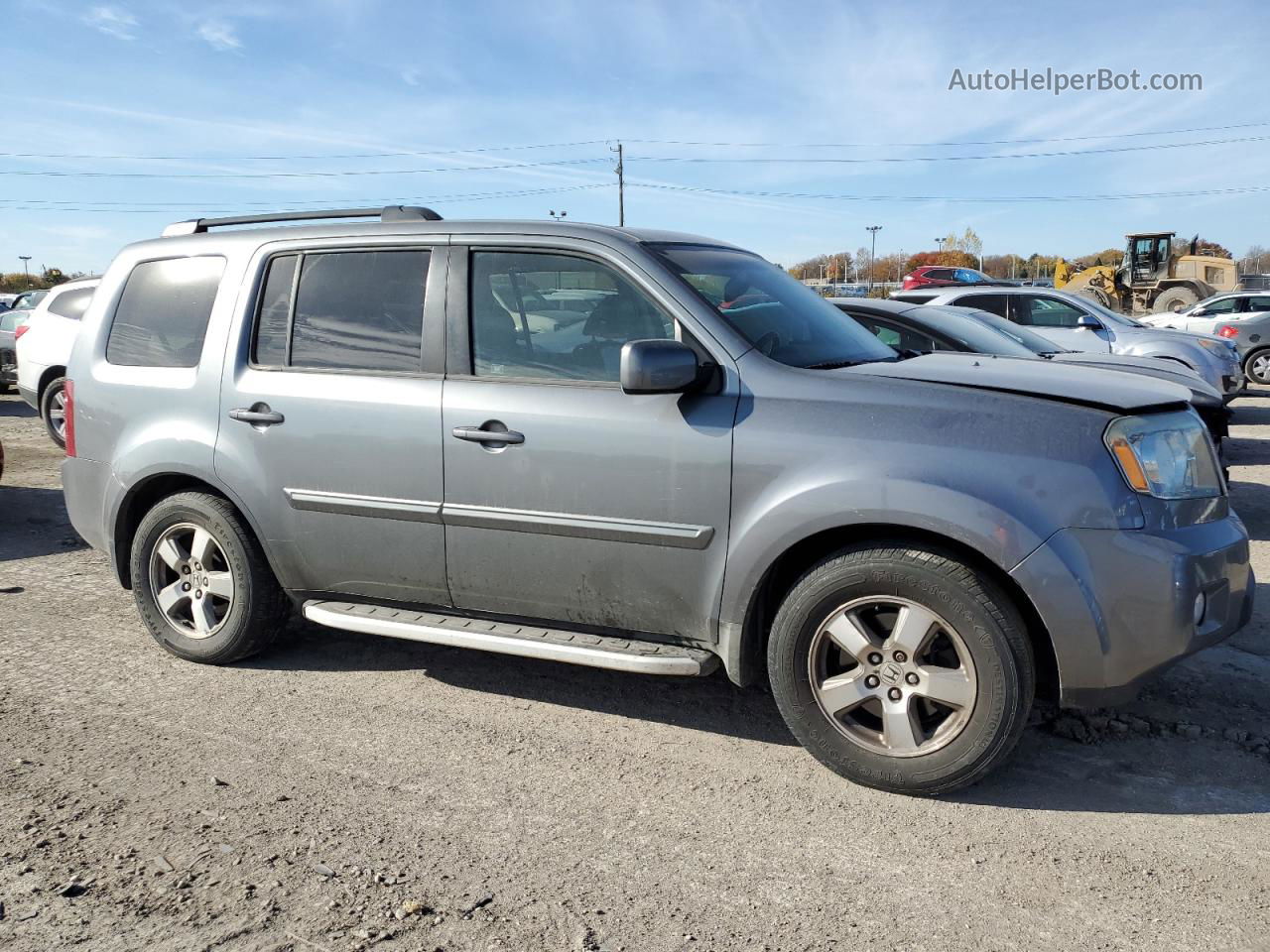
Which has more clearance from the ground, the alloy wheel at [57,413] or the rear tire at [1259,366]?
the rear tire at [1259,366]

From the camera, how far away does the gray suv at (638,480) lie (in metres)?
3.33

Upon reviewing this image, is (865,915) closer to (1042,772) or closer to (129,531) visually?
(1042,772)

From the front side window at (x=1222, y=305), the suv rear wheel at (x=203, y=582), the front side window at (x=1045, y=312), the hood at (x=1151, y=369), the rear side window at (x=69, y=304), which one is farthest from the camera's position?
the front side window at (x=1222, y=305)

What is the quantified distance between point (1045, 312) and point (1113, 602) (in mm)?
11366

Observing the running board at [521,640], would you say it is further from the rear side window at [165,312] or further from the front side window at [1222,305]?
the front side window at [1222,305]

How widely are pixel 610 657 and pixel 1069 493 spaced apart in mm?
1619

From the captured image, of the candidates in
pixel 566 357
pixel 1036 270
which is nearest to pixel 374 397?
pixel 566 357

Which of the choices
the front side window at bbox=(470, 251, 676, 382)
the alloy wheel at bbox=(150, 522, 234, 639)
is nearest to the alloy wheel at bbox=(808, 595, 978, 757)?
the front side window at bbox=(470, 251, 676, 382)

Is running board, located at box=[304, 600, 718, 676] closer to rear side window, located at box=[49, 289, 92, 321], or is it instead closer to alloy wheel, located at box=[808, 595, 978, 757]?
alloy wheel, located at box=[808, 595, 978, 757]

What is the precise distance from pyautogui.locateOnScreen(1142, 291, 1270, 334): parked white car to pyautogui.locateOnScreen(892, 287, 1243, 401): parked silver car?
20.8ft

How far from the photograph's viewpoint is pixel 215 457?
4.56 meters

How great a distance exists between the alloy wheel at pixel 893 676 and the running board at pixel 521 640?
46 cm

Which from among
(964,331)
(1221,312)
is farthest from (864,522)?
(1221,312)

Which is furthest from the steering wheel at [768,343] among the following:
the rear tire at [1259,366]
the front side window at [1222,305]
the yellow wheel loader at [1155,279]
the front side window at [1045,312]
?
the yellow wheel loader at [1155,279]
